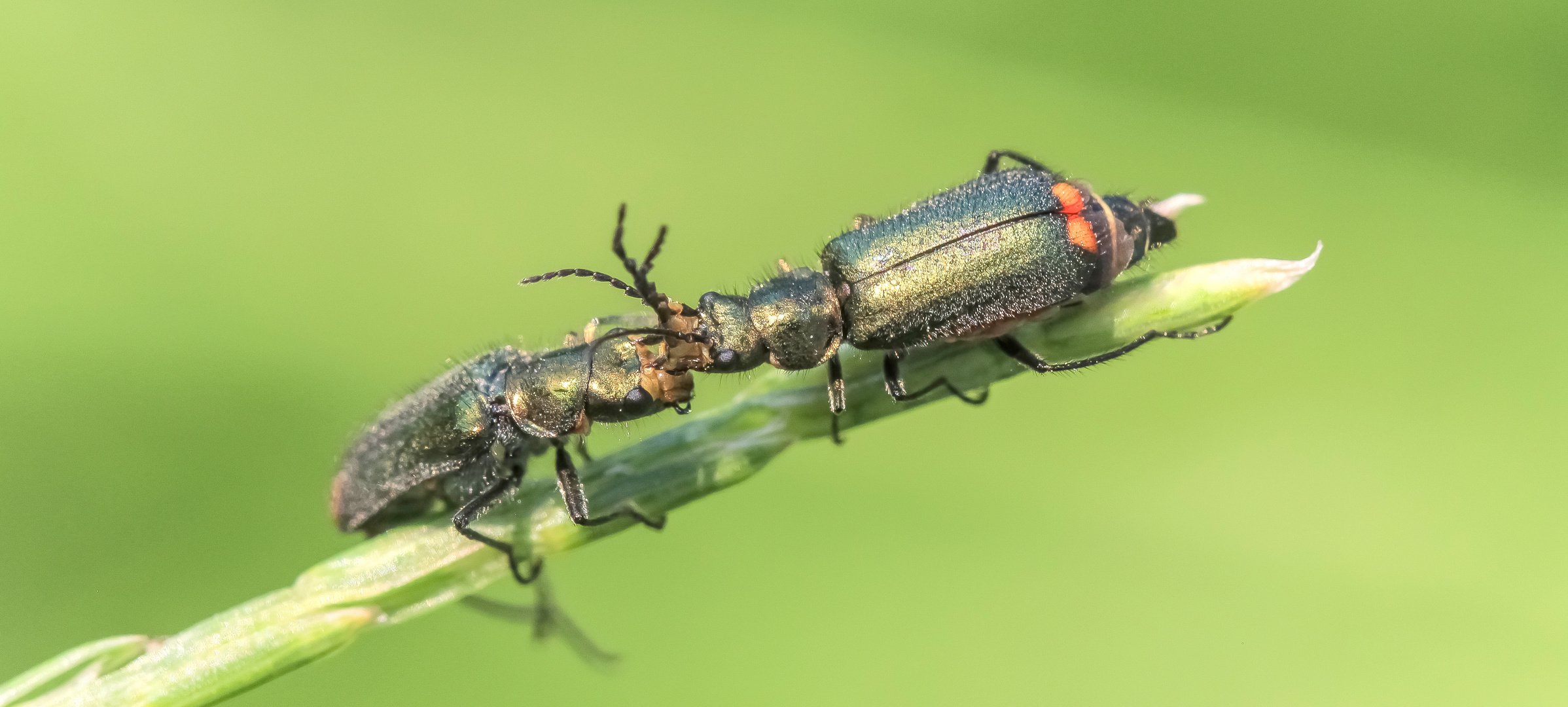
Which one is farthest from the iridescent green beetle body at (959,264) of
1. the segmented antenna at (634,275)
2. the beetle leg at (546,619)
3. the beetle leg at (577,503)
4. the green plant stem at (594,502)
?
the beetle leg at (546,619)

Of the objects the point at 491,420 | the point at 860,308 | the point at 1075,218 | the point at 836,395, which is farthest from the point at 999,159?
the point at 491,420

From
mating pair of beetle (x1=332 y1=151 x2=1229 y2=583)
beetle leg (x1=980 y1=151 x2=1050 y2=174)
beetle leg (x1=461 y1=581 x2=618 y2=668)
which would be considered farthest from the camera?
beetle leg (x1=461 y1=581 x2=618 y2=668)

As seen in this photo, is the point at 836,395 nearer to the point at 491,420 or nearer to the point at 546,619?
the point at 491,420

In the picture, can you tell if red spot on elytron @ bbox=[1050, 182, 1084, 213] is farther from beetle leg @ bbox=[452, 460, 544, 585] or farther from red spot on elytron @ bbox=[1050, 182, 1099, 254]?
beetle leg @ bbox=[452, 460, 544, 585]

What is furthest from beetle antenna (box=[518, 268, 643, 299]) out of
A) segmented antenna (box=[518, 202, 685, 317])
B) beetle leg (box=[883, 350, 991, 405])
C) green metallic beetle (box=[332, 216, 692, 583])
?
beetle leg (box=[883, 350, 991, 405])

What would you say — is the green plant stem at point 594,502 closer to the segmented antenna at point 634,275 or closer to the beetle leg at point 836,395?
the beetle leg at point 836,395
